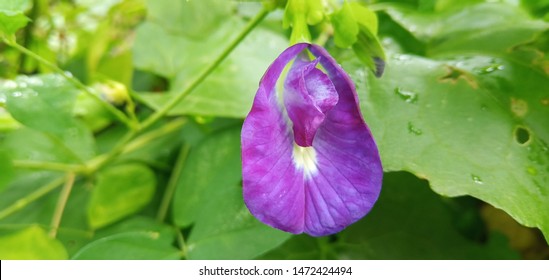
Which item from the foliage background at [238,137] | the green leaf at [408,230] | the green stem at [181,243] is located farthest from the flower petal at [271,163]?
the green leaf at [408,230]

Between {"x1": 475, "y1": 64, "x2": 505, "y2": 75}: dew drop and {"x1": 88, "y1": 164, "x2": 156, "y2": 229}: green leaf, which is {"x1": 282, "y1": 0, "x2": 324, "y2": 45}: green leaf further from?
{"x1": 88, "y1": 164, "x2": 156, "y2": 229}: green leaf

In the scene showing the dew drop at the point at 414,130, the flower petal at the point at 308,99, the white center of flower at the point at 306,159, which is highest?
the flower petal at the point at 308,99

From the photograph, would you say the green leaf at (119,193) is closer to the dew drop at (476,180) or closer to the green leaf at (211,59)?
the green leaf at (211,59)

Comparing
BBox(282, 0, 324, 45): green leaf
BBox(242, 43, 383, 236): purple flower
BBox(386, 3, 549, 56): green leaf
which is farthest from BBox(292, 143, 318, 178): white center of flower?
BBox(386, 3, 549, 56): green leaf

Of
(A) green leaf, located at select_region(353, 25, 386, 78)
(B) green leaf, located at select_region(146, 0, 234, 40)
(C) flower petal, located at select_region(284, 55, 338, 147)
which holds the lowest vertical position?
(B) green leaf, located at select_region(146, 0, 234, 40)

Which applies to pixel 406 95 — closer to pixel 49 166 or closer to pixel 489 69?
pixel 489 69

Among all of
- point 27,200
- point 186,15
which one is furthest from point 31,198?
point 186,15

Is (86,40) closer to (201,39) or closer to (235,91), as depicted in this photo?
(201,39)
